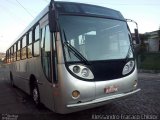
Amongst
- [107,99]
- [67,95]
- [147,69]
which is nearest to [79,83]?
[67,95]

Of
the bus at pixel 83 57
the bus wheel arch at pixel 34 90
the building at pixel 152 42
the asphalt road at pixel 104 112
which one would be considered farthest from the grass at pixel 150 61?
the bus at pixel 83 57

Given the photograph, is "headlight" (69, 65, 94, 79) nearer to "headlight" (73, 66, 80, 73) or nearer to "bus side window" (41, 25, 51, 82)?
"headlight" (73, 66, 80, 73)

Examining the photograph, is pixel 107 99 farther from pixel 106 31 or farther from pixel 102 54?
pixel 106 31

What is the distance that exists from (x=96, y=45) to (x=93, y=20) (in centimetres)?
67

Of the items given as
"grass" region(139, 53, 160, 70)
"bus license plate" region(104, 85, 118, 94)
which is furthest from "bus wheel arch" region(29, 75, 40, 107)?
"grass" region(139, 53, 160, 70)

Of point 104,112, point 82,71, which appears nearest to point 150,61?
point 104,112

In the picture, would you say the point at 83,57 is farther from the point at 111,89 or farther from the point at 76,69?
the point at 111,89

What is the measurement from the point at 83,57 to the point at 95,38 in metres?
0.69

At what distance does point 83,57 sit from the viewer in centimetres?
584

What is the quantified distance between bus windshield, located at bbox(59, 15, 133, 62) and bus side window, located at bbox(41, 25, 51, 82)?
69cm

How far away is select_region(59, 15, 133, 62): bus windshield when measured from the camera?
19.4 ft

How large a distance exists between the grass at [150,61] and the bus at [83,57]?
23.1 meters

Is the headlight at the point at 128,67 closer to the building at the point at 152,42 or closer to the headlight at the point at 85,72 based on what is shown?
the headlight at the point at 85,72

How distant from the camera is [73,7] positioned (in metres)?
6.32
